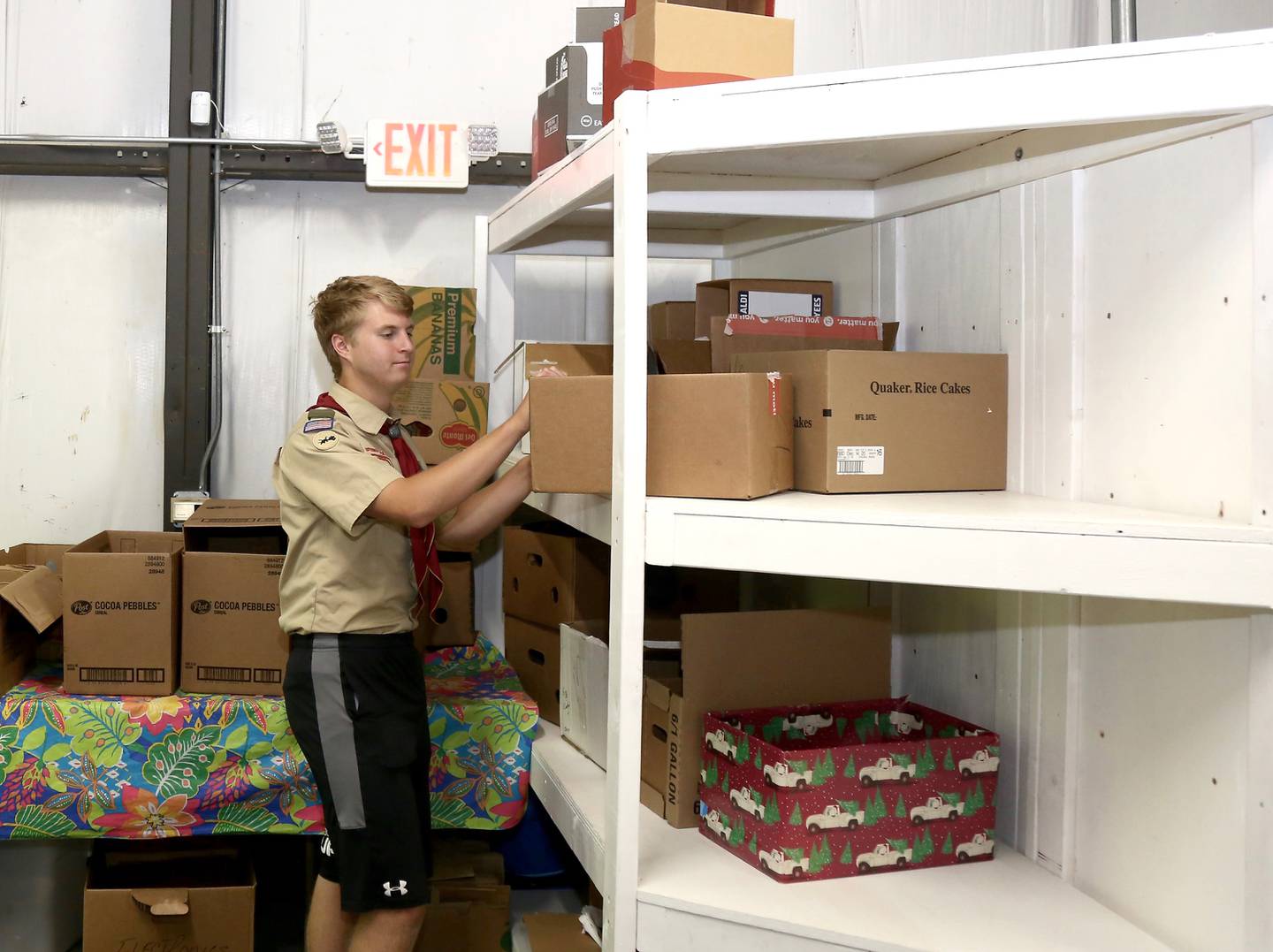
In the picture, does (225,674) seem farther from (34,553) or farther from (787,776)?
(787,776)

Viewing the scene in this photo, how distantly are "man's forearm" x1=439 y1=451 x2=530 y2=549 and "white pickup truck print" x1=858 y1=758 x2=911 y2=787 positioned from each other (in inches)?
32.4

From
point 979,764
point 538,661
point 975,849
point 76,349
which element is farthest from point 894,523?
point 76,349

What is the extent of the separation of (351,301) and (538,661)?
3.15 feet

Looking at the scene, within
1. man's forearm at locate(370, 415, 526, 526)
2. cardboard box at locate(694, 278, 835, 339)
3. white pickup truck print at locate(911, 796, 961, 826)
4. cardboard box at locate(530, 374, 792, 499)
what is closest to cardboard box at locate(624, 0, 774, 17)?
cardboard box at locate(694, 278, 835, 339)

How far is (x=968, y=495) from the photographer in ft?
5.38

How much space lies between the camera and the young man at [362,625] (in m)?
1.96

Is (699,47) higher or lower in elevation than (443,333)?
higher

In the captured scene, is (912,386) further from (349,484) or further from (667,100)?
(349,484)

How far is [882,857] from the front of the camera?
162 centimetres

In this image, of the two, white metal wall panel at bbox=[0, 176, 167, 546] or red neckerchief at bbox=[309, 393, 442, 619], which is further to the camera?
white metal wall panel at bbox=[0, 176, 167, 546]

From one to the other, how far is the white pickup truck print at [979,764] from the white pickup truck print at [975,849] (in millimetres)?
103

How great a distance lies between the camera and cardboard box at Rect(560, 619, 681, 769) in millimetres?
2100

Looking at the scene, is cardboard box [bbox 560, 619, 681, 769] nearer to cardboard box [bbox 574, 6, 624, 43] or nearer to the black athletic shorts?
the black athletic shorts

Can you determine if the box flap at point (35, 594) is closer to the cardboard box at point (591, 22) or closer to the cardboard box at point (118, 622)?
the cardboard box at point (118, 622)
